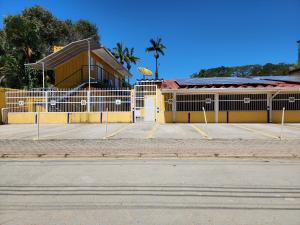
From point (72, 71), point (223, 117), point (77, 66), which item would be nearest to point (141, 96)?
point (223, 117)

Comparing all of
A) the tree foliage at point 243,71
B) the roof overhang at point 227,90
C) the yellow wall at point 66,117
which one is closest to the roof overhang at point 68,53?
the yellow wall at point 66,117

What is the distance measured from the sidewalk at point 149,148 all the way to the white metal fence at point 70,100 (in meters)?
10.1

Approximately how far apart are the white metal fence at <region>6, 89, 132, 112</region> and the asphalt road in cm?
1411

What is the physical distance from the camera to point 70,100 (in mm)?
23188

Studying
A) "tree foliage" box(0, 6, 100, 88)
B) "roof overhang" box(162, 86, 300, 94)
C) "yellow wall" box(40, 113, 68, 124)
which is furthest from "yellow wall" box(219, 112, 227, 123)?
"tree foliage" box(0, 6, 100, 88)

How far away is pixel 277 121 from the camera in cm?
2308

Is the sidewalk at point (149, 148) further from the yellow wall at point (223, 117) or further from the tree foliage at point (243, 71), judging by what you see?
the tree foliage at point (243, 71)

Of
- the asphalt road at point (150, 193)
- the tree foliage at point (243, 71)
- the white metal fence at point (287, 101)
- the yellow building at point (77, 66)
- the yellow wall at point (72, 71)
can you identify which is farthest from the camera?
the tree foliage at point (243, 71)

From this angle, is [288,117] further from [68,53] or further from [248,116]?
[68,53]

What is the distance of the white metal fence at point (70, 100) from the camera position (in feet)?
74.1

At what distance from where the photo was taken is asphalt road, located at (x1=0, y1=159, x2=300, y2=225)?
458 cm

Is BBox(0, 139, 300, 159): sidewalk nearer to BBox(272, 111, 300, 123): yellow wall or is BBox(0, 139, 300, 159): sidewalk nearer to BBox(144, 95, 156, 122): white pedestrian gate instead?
BBox(144, 95, 156, 122): white pedestrian gate

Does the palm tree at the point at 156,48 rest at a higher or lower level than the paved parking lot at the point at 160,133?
higher

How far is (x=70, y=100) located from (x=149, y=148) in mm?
13938
